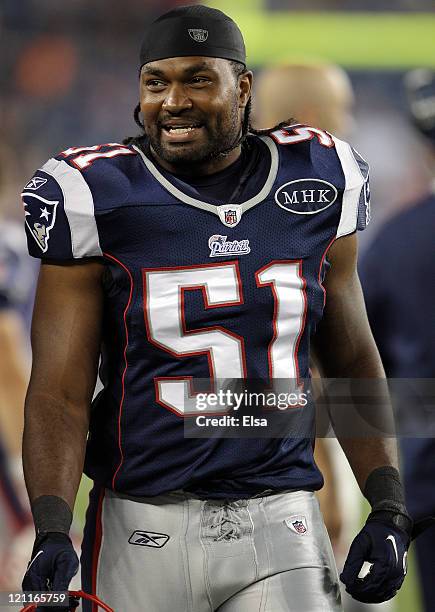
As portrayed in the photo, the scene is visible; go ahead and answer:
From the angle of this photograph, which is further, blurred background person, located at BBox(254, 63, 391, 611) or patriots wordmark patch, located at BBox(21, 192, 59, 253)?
blurred background person, located at BBox(254, 63, 391, 611)

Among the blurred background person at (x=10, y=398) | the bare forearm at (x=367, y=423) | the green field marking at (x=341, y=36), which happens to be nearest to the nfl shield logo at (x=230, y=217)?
the bare forearm at (x=367, y=423)

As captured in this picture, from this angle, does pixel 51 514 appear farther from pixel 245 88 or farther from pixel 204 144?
pixel 245 88

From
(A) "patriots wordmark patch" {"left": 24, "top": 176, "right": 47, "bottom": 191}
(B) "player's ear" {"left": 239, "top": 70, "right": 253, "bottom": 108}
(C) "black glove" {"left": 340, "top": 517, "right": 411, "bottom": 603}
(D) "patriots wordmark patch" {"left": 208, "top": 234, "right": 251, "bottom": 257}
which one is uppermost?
(B) "player's ear" {"left": 239, "top": 70, "right": 253, "bottom": 108}

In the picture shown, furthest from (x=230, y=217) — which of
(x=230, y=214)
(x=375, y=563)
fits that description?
(x=375, y=563)

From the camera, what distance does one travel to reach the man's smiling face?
206 cm

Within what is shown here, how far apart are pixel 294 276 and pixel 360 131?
8.97 m

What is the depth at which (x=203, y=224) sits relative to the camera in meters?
2.04

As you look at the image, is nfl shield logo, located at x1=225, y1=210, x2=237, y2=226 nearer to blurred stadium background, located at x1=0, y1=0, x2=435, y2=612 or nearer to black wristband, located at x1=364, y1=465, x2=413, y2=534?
black wristband, located at x1=364, y1=465, x2=413, y2=534

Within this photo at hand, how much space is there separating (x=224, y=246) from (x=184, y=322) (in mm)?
145

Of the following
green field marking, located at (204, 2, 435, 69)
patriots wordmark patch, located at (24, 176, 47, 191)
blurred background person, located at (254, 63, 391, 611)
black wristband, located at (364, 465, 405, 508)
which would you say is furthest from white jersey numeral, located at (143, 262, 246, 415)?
green field marking, located at (204, 2, 435, 69)

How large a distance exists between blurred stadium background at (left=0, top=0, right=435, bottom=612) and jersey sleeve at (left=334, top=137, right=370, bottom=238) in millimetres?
8269

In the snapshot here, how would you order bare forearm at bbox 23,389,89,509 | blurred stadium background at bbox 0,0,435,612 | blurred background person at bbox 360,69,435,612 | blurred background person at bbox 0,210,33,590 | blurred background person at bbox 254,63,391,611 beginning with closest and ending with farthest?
bare forearm at bbox 23,389,89,509 → blurred background person at bbox 360,69,435,612 → blurred background person at bbox 254,63,391,611 → blurred background person at bbox 0,210,33,590 → blurred stadium background at bbox 0,0,435,612

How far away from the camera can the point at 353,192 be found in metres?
2.17

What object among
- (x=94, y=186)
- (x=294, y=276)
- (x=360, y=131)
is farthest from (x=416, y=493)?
(x=360, y=131)
